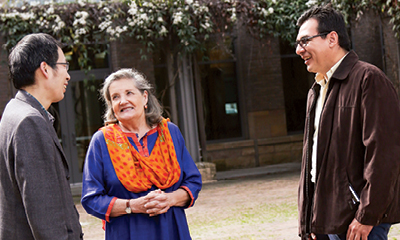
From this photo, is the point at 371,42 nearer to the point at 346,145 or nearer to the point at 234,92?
the point at 234,92

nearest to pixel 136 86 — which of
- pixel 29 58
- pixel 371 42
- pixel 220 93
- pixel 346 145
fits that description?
pixel 29 58

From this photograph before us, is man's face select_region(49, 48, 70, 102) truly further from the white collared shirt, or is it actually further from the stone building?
the stone building

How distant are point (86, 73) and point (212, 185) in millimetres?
3676

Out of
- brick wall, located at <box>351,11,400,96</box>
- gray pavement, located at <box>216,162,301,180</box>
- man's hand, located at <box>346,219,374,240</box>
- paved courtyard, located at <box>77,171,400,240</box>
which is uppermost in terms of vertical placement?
brick wall, located at <box>351,11,400,96</box>

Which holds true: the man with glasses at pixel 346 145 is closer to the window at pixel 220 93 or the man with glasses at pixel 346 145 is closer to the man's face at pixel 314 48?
the man's face at pixel 314 48

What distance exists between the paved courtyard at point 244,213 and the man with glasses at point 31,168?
3817 millimetres

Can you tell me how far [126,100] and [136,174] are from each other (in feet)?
1.51

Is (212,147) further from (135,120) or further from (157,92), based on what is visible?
(135,120)

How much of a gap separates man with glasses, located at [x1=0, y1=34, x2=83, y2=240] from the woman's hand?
0.58 meters

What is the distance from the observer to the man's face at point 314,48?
2.60 meters

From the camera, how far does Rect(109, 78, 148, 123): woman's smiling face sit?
292 centimetres

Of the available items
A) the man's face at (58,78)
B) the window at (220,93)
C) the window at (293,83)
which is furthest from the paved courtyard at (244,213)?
the man's face at (58,78)

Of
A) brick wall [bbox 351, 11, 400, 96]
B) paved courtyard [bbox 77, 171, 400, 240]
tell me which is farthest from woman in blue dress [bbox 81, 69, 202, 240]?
brick wall [bbox 351, 11, 400, 96]

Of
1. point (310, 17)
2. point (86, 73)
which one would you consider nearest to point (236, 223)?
point (310, 17)
